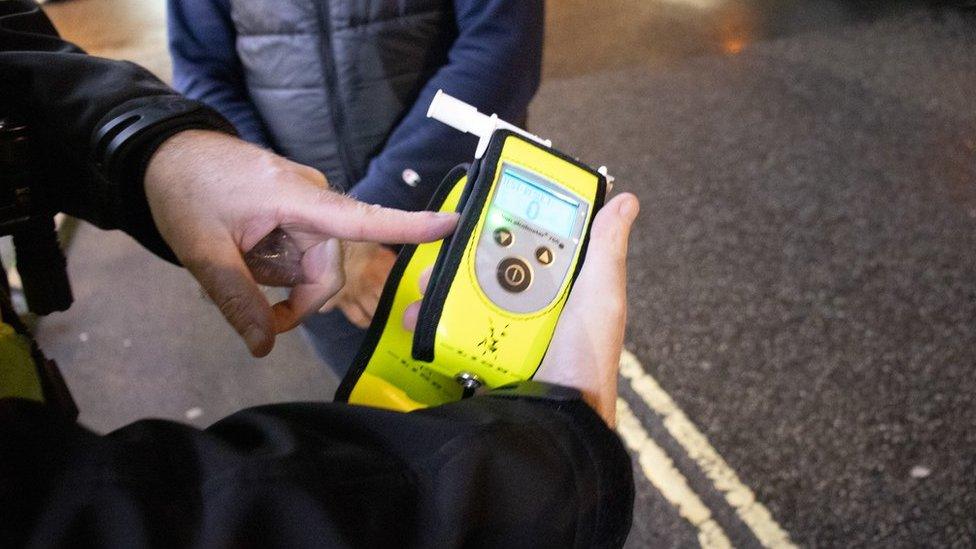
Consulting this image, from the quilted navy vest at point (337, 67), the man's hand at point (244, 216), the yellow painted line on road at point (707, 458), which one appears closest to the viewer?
the man's hand at point (244, 216)

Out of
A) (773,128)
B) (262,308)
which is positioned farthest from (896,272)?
(262,308)

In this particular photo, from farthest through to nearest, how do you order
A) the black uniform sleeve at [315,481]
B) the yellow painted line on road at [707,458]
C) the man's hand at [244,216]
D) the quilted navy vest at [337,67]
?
the yellow painted line on road at [707,458] < the quilted navy vest at [337,67] < the man's hand at [244,216] < the black uniform sleeve at [315,481]

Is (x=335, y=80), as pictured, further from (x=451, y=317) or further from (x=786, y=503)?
(x=786, y=503)

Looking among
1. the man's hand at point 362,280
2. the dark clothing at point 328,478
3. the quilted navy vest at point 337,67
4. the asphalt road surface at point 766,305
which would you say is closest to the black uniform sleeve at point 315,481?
the dark clothing at point 328,478

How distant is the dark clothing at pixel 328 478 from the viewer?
28 cm

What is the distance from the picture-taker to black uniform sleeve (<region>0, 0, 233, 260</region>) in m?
0.55

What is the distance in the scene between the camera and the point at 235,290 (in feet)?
1.69

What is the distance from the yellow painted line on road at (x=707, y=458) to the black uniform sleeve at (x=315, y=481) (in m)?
0.75

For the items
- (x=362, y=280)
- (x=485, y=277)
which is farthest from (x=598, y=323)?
(x=362, y=280)

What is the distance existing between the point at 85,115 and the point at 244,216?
17cm

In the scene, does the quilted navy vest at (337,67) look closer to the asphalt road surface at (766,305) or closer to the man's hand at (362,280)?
the man's hand at (362,280)

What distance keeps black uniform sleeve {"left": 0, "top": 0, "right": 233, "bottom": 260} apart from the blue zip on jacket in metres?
0.23

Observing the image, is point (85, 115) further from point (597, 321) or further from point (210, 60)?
point (597, 321)

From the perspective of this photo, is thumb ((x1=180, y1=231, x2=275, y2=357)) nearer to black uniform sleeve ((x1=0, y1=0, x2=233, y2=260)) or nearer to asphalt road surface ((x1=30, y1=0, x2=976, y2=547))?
black uniform sleeve ((x1=0, y1=0, x2=233, y2=260))
